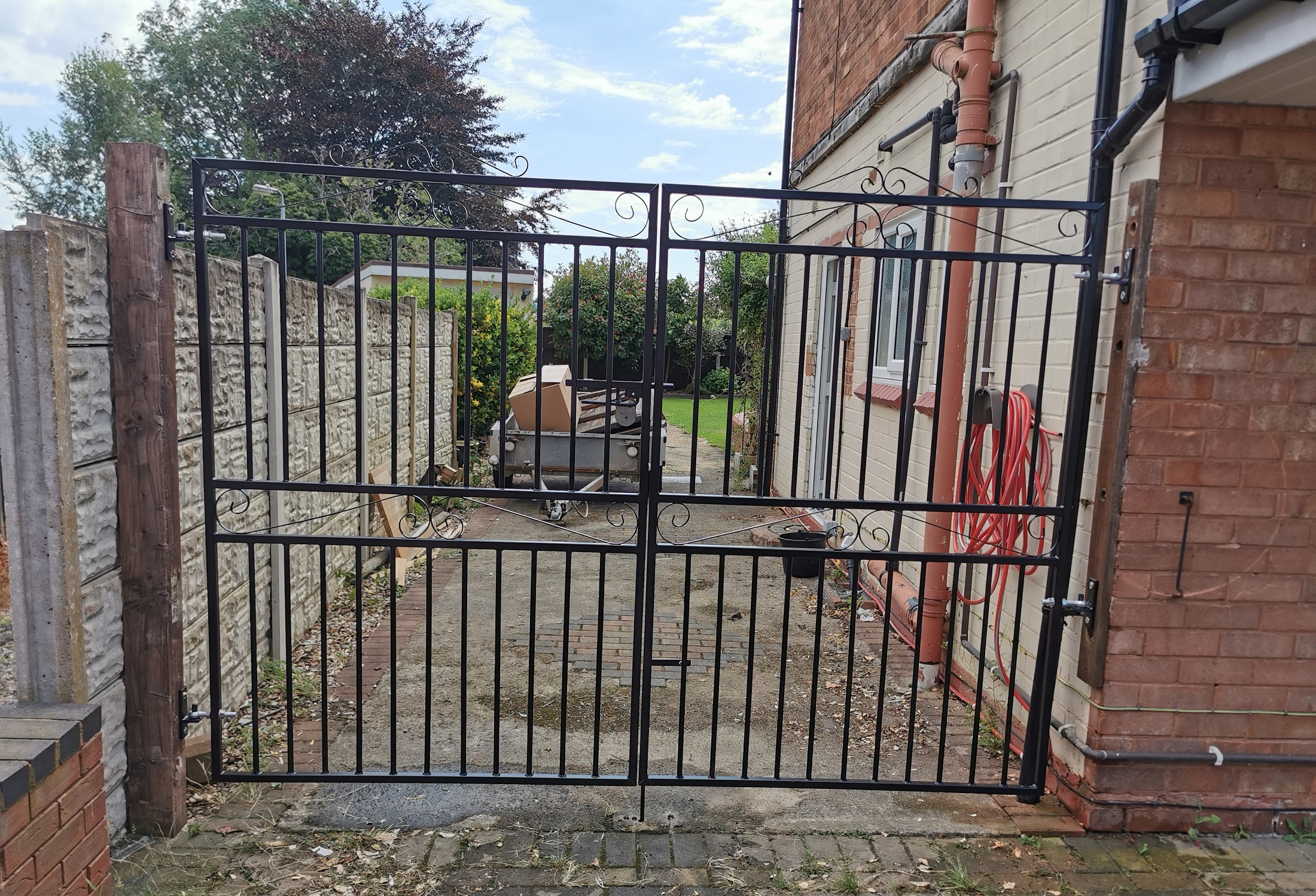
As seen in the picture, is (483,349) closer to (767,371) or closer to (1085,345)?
(767,371)

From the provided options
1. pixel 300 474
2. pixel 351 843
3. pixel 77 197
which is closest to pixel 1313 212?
pixel 351 843

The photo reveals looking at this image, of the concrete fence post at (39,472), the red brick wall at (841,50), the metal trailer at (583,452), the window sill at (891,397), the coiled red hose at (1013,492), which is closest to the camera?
the concrete fence post at (39,472)

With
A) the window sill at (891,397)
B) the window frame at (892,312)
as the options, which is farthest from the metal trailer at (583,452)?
the window sill at (891,397)

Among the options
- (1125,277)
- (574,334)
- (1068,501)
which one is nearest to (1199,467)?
(1068,501)

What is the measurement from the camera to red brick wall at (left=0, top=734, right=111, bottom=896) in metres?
1.92

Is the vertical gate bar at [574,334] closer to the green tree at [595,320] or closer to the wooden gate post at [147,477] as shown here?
the wooden gate post at [147,477]

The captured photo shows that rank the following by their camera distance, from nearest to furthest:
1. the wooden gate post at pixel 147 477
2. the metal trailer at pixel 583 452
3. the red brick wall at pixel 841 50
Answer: the wooden gate post at pixel 147 477 → the red brick wall at pixel 841 50 → the metal trailer at pixel 583 452

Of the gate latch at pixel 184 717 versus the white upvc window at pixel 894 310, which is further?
the white upvc window at pixel 894 310

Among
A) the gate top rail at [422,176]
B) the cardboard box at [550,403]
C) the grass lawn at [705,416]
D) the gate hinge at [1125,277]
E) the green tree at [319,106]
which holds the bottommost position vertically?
the grass lawn at [705,416]

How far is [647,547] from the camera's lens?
2.91 m

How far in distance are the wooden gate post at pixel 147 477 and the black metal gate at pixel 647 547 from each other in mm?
130

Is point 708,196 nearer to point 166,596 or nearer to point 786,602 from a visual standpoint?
point 786,602

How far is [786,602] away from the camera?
3021mm

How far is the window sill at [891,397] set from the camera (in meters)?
4.59
